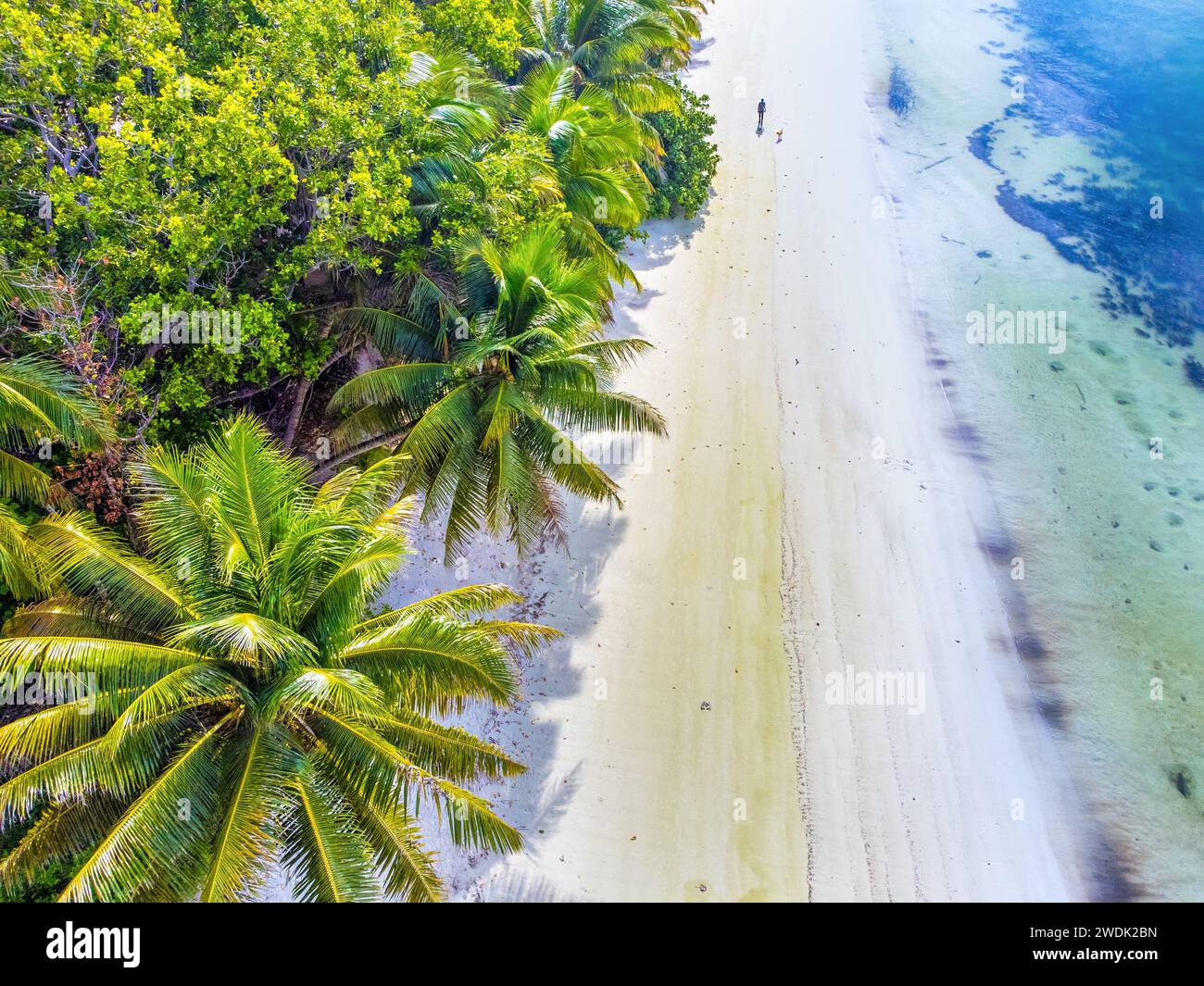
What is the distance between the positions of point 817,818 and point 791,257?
61.4ft

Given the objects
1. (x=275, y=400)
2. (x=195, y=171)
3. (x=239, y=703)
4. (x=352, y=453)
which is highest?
(x=195, y=171)

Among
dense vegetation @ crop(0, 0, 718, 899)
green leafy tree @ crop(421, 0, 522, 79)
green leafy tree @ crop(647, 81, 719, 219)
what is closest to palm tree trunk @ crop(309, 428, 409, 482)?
dense vegetation @ crop(0, 0, 718, 899)

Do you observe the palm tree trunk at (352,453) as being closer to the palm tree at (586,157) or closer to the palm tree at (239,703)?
the palm tree at (239,703)

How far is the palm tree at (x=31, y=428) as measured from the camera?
9273 mm

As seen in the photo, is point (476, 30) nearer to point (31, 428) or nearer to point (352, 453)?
point (352, 453)

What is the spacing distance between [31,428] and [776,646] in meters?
14.0

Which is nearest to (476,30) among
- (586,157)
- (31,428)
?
(586,157)

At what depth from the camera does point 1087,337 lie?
25.4m

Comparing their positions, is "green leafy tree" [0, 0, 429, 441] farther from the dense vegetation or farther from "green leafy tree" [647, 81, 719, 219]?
"green leafy tree" [647, 81, 719, 219]

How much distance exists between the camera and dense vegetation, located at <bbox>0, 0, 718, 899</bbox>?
7980mm

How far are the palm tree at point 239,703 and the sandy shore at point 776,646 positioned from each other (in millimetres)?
5032

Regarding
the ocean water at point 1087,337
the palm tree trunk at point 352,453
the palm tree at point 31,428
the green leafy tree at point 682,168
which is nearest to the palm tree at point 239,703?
the palm tree at point 31,428
